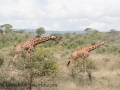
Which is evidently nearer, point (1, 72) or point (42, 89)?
point (1, 72)

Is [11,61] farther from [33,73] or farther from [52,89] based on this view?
[52,89]

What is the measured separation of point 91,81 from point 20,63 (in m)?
2.89

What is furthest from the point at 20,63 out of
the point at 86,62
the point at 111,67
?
the point at 111,67

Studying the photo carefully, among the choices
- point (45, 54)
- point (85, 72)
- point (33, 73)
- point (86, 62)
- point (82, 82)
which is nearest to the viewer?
point (33, 73)

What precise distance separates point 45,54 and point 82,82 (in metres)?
1.83

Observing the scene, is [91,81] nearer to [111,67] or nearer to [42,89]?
[42,89]

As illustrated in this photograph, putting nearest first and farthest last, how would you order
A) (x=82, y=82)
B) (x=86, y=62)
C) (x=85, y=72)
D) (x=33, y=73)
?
(x=33, y=73) < (x=82, y=82) < (x=85, y=72) < (x=86, y=62)

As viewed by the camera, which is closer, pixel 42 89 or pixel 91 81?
pixel 42 89

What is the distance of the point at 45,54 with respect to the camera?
805cm

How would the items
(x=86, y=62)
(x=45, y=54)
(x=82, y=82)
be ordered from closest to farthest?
(x=45, y=54), (x=82, y=82), (x=86, y=62)

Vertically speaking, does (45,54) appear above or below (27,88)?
above

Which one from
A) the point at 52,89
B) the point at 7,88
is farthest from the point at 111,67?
the point at 7,88

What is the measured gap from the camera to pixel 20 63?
7449 mm

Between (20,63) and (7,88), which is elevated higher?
(20,63)
